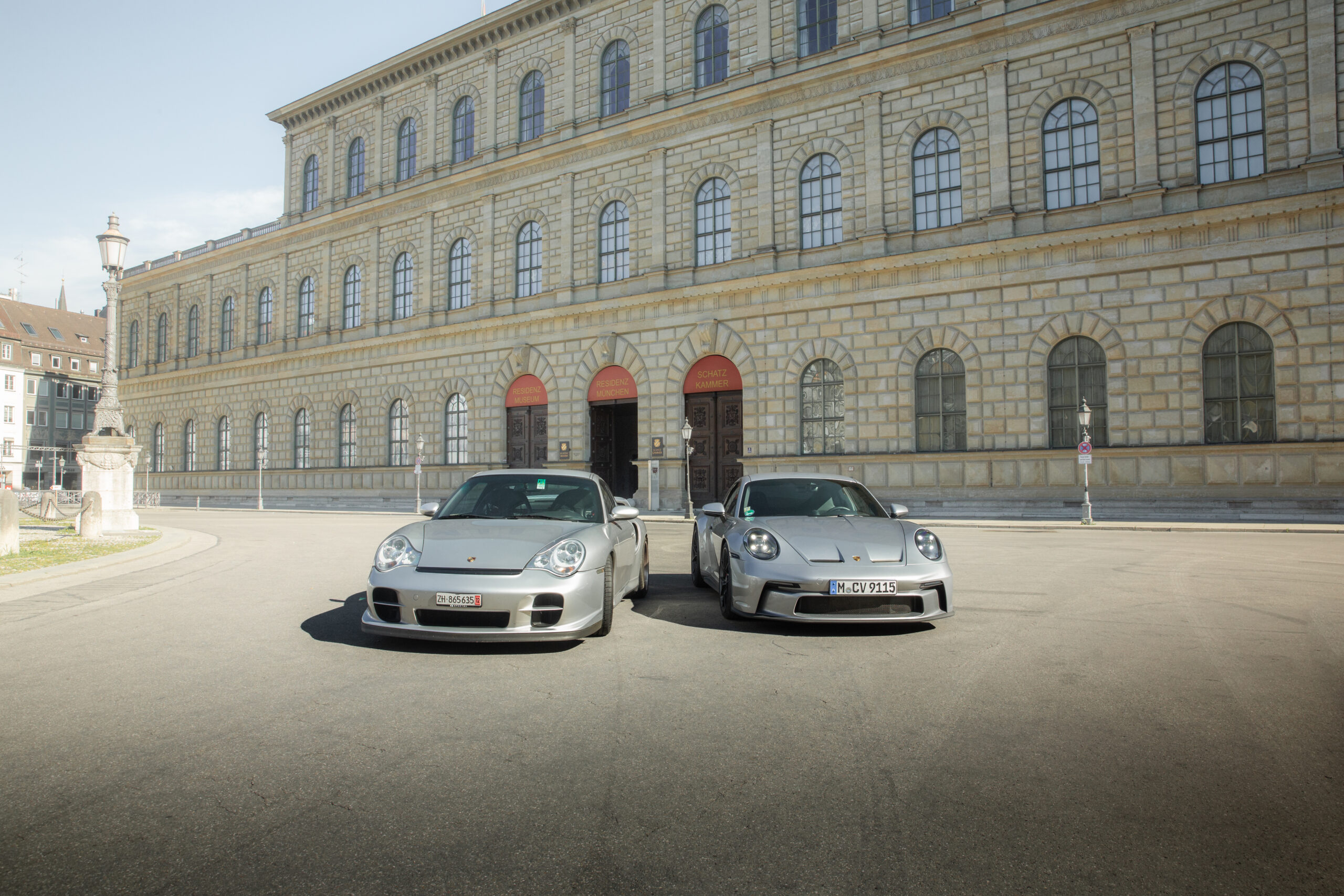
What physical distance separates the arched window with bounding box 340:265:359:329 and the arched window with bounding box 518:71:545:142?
1150 centimetres

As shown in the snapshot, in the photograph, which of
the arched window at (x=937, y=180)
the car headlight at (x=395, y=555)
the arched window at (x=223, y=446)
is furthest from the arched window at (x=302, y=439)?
the car headlight at (x=395, y=555)

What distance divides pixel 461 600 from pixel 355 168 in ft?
137

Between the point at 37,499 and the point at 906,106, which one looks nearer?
the point at 906,106

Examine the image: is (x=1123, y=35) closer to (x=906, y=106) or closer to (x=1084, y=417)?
(x=906, y=106)

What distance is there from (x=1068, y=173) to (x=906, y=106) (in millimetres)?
5479

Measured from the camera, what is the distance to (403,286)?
39.0 m

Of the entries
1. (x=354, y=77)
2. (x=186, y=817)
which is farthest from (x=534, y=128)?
(x=186, y=817)

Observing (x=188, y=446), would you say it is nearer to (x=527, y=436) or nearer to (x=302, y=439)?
(x=302, y=439)

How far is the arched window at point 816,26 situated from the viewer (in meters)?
28.1

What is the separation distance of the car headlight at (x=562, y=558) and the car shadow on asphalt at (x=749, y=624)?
164 centimetres

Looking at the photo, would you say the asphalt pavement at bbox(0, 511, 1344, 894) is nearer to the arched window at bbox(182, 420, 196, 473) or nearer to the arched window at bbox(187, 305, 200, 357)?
the arched window at bbox(182, 420, 196, 473)

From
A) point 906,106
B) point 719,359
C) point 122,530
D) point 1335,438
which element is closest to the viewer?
point 122,530

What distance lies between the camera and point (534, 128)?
35438 millimetres

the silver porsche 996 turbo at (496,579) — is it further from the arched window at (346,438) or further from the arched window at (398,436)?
the arched window at (346,438)
